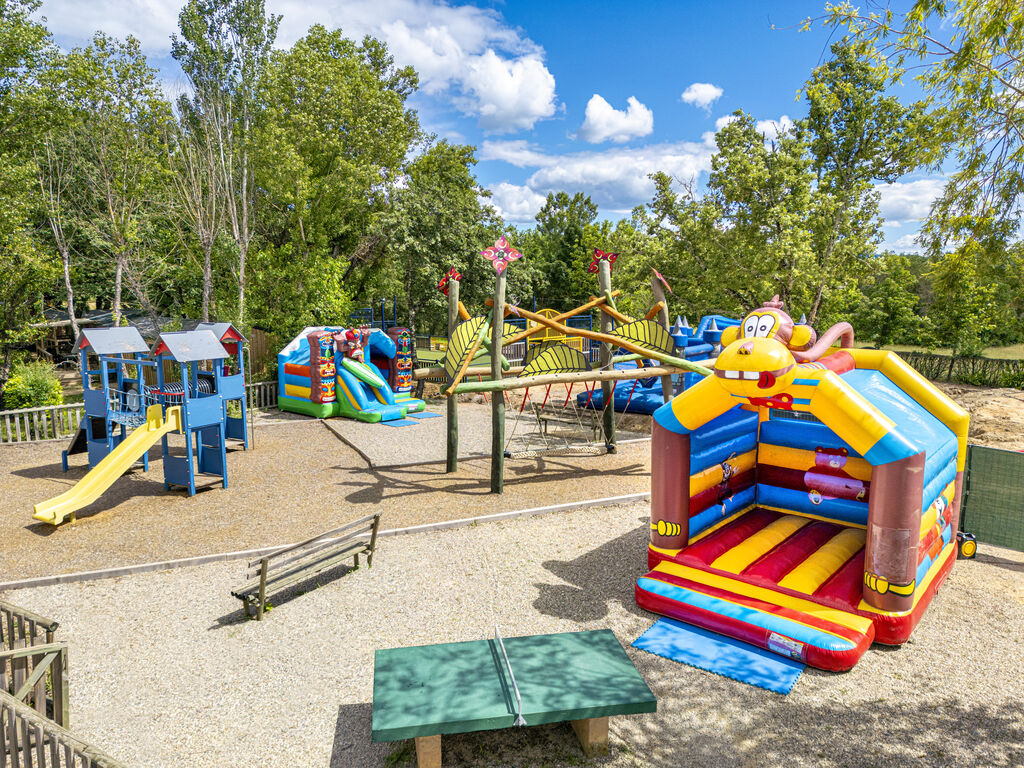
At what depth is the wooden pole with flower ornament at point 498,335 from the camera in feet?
33.9

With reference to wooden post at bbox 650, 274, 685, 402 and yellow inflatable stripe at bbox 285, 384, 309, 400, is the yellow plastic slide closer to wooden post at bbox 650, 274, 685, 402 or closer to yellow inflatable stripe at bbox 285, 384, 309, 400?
yellow inflatable stripe at bbox 285, 384, 309, 400

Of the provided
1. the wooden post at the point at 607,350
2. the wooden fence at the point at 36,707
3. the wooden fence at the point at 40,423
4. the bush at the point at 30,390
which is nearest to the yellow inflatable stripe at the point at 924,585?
the wooden fence at the point at 36,707

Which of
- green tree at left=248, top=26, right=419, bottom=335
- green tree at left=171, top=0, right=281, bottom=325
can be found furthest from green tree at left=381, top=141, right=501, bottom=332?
green tree at left=171, top=0, right=281, bottom=325

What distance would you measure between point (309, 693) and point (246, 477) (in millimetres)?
8222

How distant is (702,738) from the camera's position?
5055 mm

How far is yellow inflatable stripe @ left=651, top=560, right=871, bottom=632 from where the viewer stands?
6.18 meters

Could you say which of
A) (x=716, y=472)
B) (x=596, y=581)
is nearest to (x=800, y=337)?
(x=716, y=472)

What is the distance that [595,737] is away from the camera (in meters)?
4.88

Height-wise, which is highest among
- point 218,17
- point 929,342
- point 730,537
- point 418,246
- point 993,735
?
point 218,17

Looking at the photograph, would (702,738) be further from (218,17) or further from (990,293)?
(990,293)

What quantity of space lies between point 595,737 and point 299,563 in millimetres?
4368

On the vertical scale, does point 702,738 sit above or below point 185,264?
below

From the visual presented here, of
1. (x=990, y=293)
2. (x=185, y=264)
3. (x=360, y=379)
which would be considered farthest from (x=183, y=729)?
(x=990, y=293)

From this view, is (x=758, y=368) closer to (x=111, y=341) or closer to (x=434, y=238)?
(x=111, y=341)
